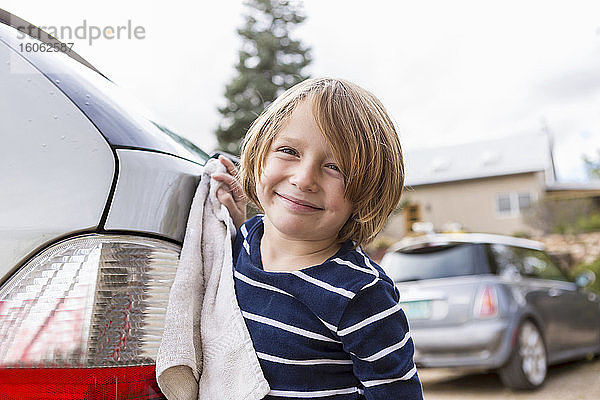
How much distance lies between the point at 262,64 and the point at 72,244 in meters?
23.5

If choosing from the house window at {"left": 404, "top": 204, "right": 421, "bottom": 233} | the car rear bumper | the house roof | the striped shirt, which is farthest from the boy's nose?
the house window at {"left": 404, "top": 204, "right": 421, "bottom": 233}

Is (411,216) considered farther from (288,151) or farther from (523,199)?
(288,151)

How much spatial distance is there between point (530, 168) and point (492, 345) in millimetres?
21925

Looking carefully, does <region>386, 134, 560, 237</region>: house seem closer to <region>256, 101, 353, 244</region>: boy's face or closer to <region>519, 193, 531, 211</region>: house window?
<region>519, 193, 531, 211</region>: house window

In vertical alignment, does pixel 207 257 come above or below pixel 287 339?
above

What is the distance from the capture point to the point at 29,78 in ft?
4.59

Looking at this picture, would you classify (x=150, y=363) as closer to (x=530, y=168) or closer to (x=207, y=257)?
(x=207, y=257)

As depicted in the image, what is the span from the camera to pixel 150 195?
4.63 ft

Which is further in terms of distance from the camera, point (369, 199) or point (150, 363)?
point (369, 199)

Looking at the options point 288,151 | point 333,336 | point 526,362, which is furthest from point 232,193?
point 526,362

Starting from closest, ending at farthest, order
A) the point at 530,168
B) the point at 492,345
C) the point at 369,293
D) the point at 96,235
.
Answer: the point at 96,235 < the point at 369,293 < the point at 492,345 < the point at 530,168

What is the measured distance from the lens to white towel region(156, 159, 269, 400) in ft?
4.81

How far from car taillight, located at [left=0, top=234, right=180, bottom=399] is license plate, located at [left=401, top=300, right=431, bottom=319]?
4.99 m

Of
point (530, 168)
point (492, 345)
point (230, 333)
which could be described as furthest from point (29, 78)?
point (530, 168)
